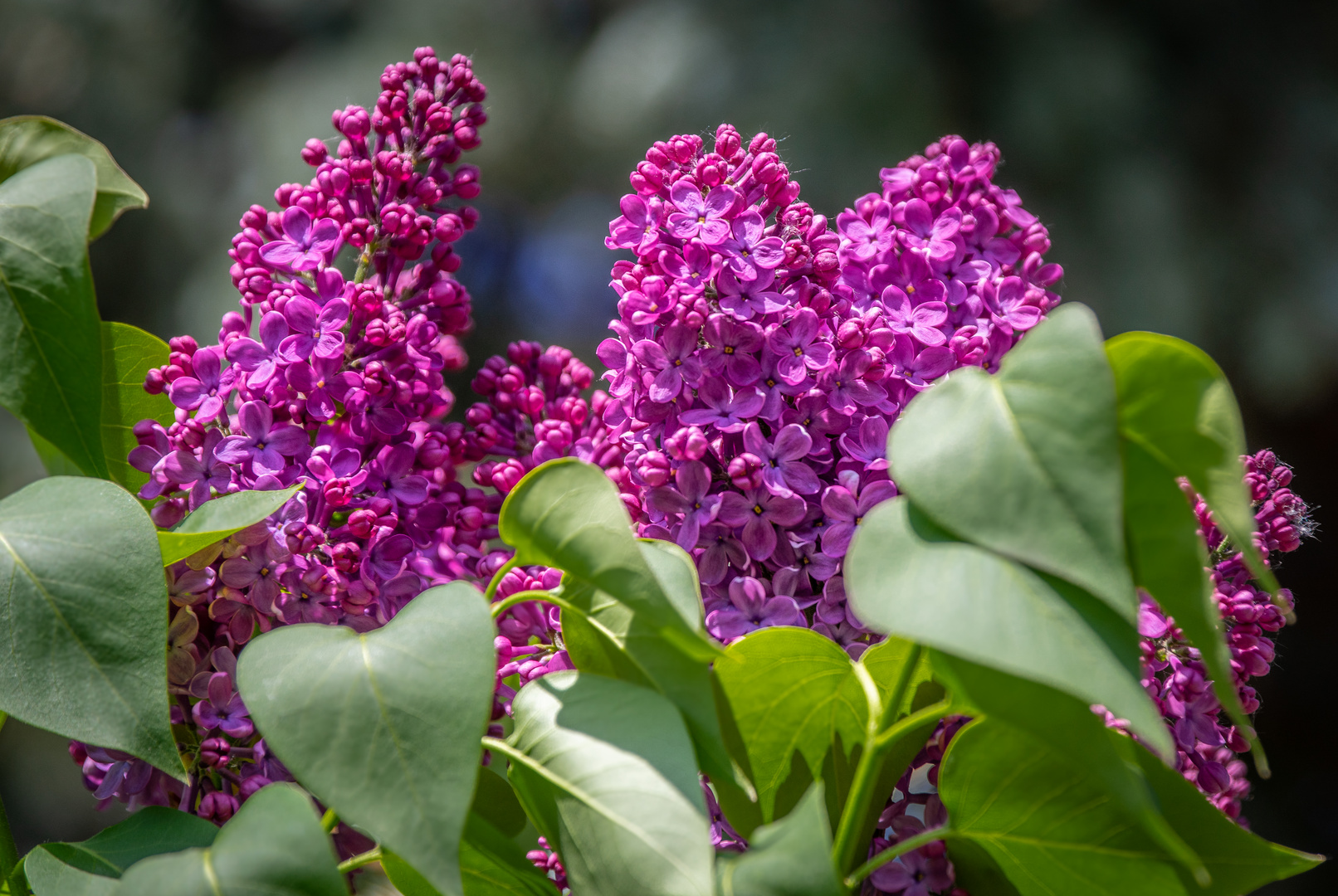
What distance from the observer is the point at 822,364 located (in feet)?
1.02

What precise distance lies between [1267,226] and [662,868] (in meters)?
1.91

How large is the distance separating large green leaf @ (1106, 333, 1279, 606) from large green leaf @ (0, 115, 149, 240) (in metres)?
0.34

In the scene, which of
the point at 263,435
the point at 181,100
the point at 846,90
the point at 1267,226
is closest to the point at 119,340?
the point at 263,435

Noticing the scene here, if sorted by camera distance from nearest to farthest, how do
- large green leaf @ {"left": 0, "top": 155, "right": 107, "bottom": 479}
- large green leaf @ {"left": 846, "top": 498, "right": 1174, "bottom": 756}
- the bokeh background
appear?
large green leaf @ {"left": 846, "top": 498, "right": 1174, "bottom": 756} < large green leaf @ {"left": 0, "top": 155, "right": 107, "bottom": 479} < the bokeh background

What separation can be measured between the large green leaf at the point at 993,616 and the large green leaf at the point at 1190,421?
0.03 meters

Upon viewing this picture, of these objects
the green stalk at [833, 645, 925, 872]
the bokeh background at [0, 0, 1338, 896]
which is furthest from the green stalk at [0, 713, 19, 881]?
the bokeh background at [0, 0, 1338, 896]

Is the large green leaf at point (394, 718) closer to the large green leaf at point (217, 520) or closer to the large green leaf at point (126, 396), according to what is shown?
the large green leaf at point (217, 520)

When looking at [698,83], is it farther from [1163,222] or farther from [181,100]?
[181,100]

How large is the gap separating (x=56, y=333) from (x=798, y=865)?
26 centimetres

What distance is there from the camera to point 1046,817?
252 mm

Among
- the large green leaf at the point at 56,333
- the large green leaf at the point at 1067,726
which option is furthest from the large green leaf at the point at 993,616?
the large green leaf at the point at 56,333

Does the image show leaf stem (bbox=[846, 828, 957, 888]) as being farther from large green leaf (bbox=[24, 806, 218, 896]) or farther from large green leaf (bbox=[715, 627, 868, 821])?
large green leaf (bbox=[24, 806, 218, 896])

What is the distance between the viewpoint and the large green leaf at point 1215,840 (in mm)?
248

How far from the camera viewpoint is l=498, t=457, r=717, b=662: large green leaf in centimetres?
23
